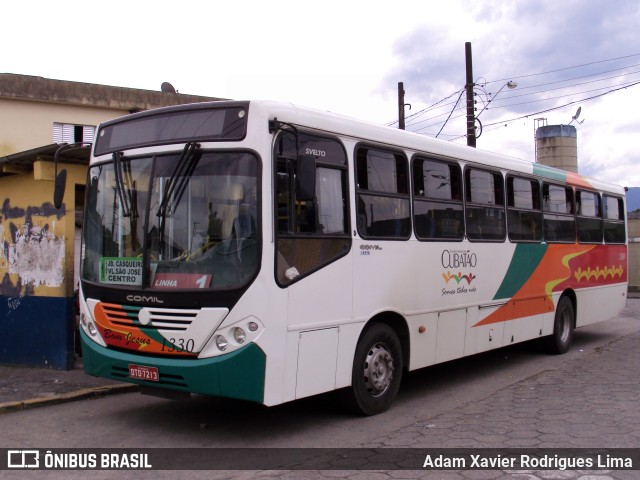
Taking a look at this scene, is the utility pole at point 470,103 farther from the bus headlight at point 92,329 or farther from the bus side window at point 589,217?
the bus headlight at point 92,329

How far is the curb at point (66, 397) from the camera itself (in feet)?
23.9

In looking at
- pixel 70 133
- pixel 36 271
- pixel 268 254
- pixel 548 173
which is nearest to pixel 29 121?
pixel 70 133

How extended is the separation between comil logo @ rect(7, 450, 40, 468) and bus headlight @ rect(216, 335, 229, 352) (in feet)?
5.89

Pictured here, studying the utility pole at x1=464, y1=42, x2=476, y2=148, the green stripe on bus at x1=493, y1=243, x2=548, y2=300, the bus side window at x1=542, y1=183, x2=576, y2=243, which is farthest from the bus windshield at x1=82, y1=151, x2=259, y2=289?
the utility pole at x1=464, y1=42, x2=476, y2=148

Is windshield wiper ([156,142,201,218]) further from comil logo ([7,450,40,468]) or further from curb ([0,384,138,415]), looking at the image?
curb ([0,384,138,415])

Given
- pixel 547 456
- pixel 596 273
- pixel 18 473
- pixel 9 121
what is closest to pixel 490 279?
pixel 547 456

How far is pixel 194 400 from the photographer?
7926 mm

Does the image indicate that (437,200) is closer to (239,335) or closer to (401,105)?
(239,335)

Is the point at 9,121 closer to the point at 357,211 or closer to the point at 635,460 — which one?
the point at 357,211

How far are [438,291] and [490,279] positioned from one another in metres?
1.45

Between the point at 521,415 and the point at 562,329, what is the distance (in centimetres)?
496

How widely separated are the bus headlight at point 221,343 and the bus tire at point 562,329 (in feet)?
24.1

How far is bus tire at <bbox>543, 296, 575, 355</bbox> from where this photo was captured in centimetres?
1135

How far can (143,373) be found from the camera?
6.09m
